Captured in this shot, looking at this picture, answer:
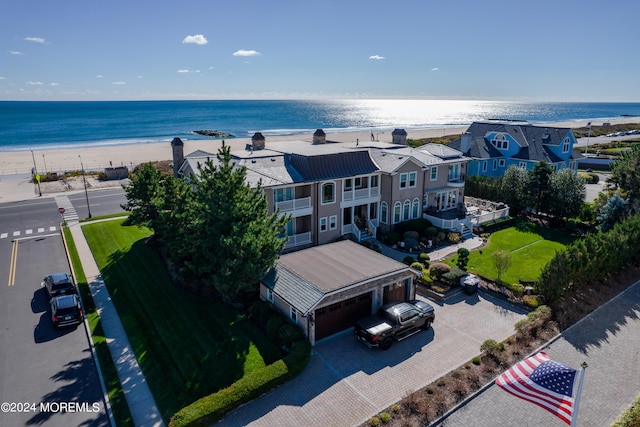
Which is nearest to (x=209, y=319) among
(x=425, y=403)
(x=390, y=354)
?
(x=390, y=354)

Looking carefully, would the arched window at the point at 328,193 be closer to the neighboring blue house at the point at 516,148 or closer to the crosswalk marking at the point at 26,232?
the crosswalk marking at the point at 26,232

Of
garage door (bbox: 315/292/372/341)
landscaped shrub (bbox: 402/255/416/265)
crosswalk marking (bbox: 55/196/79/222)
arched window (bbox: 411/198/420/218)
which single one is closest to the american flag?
garage door (bbox: 315/292/372/341)

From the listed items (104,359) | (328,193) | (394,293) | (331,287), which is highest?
(328,193)

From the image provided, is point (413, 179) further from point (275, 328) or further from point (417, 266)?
point (275, 328)

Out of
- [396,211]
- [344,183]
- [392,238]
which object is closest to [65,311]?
[344,183]

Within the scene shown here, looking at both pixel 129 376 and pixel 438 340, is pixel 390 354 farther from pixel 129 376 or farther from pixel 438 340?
pixel 129 376

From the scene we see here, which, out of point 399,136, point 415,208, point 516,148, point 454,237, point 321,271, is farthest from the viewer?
point 516,148
